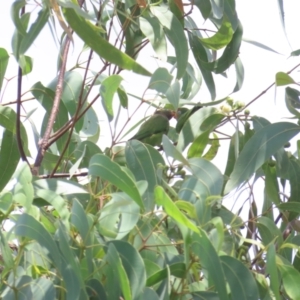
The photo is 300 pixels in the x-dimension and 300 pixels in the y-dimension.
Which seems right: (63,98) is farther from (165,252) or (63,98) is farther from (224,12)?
(165,252)

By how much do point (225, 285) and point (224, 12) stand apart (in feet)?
1.75

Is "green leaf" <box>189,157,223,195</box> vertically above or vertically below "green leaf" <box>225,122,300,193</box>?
below

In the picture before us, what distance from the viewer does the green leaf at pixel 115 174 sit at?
2.76 ft

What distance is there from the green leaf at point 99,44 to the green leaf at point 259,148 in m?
0.24

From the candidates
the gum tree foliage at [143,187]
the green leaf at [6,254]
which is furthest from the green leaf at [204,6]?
the green leaf at [6,254]

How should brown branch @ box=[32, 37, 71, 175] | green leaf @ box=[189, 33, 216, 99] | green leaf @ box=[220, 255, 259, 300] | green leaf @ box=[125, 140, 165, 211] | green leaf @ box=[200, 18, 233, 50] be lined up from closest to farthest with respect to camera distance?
green leaf @ box=[220, 255, 259, 300] → green leaf @ box=[125, 140, 165, 211] → brown branch @ box=[32, 37, 71, 175] → green leaf @ box=[200, 18, 233, 50] → green leaf @ box=[189, 33, 216, 99]

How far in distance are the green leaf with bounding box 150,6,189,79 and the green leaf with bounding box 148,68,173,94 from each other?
100mm

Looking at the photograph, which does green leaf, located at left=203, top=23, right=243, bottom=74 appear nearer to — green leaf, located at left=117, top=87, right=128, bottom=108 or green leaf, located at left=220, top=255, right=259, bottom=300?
green leaf, located at left=117, top=87, right=128, bottom=108

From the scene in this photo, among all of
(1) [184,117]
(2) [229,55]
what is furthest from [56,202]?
(2) [229,55]

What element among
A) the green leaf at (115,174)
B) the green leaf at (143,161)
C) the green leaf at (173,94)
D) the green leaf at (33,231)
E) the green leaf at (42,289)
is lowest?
the green leaf at (42,289)

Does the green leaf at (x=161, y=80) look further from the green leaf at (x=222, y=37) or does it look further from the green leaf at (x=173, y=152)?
the green leaf at (x=222, y=37)

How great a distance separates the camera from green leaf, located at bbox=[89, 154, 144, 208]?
842 mm

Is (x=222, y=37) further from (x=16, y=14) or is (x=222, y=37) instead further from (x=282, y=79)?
(x=16, y=14)

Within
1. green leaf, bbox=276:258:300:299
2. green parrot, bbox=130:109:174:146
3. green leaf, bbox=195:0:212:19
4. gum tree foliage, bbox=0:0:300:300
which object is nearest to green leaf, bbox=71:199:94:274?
gum tree foliage, bbox=0:0:300:300
